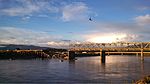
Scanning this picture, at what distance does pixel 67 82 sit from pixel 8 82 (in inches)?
636

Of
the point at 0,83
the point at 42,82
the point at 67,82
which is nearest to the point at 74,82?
the point at 67,82

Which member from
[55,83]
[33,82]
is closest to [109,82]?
[55,83]

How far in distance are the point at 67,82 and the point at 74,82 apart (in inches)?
77.6

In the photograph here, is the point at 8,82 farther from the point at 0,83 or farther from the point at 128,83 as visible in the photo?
the point at 128,83

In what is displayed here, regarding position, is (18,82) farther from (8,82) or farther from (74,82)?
(74,82)

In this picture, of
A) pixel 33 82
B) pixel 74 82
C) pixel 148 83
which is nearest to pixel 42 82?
pixel 33 82

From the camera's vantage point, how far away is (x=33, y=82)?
274 ft

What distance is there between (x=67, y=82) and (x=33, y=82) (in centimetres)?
945

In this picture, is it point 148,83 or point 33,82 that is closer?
point 148,83

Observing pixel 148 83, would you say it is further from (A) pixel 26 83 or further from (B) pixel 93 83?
(A) pixel 26 83

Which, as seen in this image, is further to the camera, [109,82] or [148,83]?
[109,82]

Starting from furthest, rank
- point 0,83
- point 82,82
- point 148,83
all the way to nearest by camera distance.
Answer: point 82,82 → point 0,83 → point 148,83

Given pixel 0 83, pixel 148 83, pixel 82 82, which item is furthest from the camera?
pixel 82 82

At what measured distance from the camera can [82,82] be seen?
3339 inches
